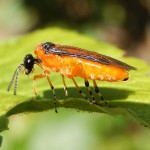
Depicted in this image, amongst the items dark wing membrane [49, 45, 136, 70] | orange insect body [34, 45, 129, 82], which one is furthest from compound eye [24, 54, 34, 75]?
dark wing membrane [49, 45, 136, 70]

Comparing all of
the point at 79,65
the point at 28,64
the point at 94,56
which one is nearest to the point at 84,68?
the point at 79,65

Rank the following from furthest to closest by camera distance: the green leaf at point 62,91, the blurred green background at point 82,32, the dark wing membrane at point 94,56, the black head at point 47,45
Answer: the blurred green background at point 82,32, the black head at point 47,45, the dark wing membrane at point 94,56, the green leaf at point 62,91

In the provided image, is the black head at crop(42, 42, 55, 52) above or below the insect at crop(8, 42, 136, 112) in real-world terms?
above

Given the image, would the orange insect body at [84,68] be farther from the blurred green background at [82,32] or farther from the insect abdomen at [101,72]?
the blurred green background at [82,32]

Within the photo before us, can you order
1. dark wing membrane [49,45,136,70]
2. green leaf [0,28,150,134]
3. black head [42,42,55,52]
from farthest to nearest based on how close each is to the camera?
black head [42,42,55,52] → dark wing membrane [49,45,136,70] → green leaf [0,28,150,134]

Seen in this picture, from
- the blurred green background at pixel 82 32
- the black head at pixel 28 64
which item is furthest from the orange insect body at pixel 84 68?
the blurred green background at pixel 82 32

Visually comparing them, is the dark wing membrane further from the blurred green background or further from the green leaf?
the blurred green background

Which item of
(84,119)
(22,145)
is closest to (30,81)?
(22,145)
